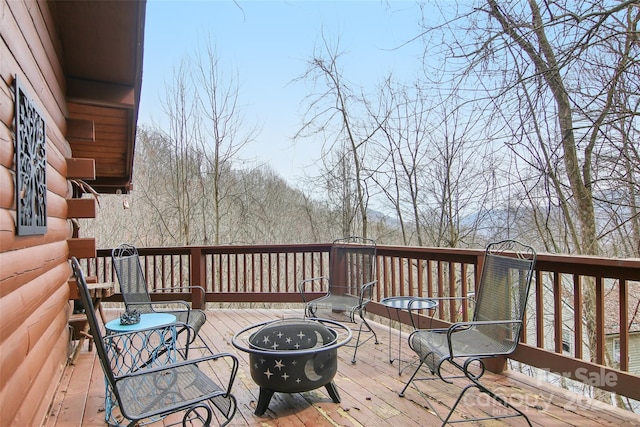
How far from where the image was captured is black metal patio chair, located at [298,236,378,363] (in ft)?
12.5

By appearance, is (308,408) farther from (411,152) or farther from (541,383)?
(411,152)

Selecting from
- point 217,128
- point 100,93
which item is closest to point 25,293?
point 100,93

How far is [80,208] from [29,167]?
181 cm

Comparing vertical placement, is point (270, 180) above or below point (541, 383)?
above

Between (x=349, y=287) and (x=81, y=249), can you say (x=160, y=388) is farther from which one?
(x=349, y=287)

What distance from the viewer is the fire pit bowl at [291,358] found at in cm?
236

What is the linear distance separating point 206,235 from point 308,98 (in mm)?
4147

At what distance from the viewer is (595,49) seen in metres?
4.02

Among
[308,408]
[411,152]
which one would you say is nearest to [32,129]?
[308,408]

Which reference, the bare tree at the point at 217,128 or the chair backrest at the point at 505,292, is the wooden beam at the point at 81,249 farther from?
the bare tree at the point at 217,128

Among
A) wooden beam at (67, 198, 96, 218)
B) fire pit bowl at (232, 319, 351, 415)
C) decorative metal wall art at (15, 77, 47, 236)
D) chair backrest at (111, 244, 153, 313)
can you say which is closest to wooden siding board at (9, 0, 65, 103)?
decorative metal wall art at (15, 77, 47, 236)

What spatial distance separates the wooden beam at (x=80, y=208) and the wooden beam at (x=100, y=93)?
95 centimetres

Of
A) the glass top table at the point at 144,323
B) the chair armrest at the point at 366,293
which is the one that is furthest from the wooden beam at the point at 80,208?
the chair armrest at the point at 366,293

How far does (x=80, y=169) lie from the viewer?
3746mm
